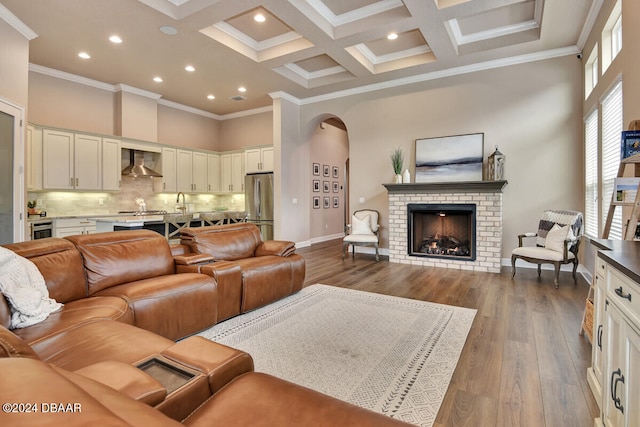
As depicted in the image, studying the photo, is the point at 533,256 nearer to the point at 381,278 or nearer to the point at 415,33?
the point at 381,278

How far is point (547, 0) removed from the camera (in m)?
3.69

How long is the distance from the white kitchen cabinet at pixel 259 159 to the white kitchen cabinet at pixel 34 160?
12.4 ft

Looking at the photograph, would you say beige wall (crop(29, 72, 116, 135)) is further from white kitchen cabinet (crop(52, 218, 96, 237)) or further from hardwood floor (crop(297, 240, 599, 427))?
hardwood floor (crop(297, 240, 599, 427))

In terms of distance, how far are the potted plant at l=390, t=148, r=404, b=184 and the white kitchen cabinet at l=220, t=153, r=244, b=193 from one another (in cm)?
389

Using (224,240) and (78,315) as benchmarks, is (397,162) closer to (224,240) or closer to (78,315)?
(224,240)

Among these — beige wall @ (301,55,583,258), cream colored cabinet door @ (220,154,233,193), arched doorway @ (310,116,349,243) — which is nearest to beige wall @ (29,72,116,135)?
cream colored cabinet door @ (220,154,233,193)

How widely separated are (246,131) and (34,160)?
14.8 feet

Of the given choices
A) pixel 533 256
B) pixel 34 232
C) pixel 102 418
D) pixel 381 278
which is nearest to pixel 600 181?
pixel 533 256

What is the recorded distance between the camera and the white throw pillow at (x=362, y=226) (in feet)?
20.4

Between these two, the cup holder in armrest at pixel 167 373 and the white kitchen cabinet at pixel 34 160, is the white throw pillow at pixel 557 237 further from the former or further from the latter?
the white kitchen cabinet at pixel 34 160

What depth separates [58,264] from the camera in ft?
7.48

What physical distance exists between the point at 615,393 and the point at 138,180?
7.97 metres

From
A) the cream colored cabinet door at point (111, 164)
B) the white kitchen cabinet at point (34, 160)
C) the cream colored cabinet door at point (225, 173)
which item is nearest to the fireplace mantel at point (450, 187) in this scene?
the cream colored cabinet door at point (225, 173)

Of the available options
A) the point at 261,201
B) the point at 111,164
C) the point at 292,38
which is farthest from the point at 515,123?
the point at 111,164
